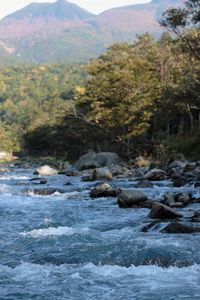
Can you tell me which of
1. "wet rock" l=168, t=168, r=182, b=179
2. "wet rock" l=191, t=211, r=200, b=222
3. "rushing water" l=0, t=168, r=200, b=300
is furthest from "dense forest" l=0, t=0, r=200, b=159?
"rushing water" l=0, t=168, r=200, b=300

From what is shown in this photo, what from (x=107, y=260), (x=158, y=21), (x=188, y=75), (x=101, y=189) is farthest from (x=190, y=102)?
(x=107, y=260)

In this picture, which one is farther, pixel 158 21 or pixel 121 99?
pixel 121 99

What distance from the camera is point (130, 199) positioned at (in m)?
18.6

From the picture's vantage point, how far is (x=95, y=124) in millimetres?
52750

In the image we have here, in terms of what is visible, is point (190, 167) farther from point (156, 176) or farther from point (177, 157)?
point (177, 157)

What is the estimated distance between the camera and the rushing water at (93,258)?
8.70 metres

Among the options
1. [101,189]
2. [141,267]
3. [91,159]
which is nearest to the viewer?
[141,267]

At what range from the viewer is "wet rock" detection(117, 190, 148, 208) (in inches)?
730

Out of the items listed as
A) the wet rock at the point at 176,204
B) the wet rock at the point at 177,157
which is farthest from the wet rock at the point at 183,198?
the wet rock at the point at 177,157

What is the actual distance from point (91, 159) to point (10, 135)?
109819mm

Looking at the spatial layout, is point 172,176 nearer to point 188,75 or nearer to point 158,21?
point 158,21

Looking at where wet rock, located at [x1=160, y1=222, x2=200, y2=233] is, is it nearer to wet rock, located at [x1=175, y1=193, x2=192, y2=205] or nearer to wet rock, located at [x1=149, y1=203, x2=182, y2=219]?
wet rock, located at [x1=149, y1=203, x2=182, y2=219]

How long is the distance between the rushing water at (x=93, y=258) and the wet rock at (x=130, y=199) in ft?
4.27

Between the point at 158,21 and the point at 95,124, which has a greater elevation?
the point at 158,21
